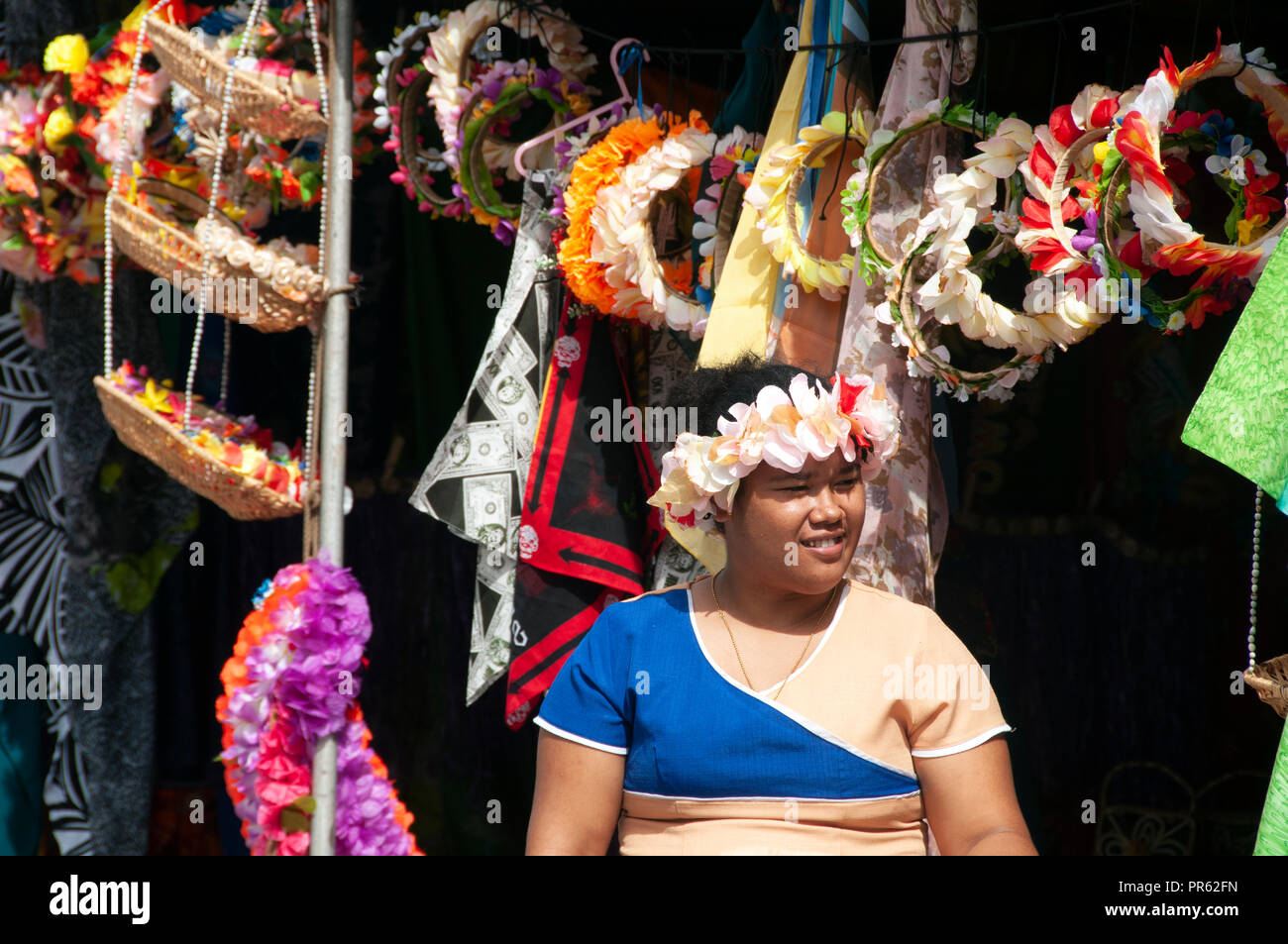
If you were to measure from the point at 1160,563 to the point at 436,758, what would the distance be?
191cm

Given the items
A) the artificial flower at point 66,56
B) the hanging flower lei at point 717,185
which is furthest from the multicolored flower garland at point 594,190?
the artificial flower at point 66,56

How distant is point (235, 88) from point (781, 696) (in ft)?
5.34

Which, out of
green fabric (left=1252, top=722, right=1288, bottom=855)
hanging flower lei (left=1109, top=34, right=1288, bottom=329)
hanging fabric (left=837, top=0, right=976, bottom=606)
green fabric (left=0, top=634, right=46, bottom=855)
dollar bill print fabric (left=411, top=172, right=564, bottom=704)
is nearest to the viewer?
green fabric (left=1252, top=722, right=1288, bottom=855)

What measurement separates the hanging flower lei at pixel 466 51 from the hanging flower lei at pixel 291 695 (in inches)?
39.6

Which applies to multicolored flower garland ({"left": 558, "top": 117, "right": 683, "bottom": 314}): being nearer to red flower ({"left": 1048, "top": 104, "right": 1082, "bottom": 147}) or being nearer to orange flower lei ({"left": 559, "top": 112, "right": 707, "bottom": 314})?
orange flower lei ({"left": 559, "top": 112, "right": 707, "bottom": 314})

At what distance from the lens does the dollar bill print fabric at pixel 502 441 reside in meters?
3.14

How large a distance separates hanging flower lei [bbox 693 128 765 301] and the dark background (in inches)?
9.1

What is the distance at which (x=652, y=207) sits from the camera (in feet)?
9.47

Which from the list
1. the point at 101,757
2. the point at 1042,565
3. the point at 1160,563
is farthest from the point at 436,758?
the point at 1160,563

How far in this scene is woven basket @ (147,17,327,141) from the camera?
113 inches

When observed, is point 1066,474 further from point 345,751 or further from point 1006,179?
point 345,751

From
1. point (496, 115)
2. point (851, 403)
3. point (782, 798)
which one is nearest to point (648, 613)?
point (782, 798)

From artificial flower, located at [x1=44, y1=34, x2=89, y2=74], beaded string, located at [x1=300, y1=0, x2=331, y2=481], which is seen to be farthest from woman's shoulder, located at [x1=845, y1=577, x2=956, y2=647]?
artificial flower, located at [x1=44, y1=34, x2=89, y2=74]

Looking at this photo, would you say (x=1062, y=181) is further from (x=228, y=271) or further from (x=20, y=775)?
(x=20, y=775)
